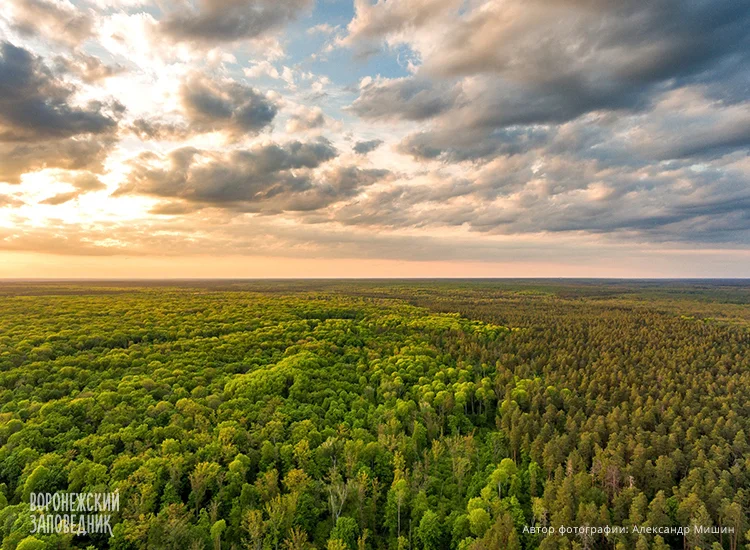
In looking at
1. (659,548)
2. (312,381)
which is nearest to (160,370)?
(312,381)

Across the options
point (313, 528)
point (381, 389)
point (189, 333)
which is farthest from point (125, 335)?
point (313, 528)

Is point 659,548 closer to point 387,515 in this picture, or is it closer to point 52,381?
point 387,515

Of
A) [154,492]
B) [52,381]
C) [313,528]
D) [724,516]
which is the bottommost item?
[313,528]

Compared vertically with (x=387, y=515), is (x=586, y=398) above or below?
above

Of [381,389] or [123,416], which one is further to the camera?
[381,389]

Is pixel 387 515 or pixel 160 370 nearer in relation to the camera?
pixel 387 515

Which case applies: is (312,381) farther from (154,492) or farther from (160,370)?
(154,492)

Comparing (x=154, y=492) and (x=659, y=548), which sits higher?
(x=154, y=492)

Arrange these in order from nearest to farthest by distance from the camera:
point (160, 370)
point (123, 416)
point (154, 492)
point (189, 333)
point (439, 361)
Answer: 1. point (154, 492)
2. point (123, 416)
3. point (160, 370)
4. point (439, 361)
5. point (189, 333)

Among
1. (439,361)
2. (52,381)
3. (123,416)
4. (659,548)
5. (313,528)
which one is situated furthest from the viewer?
(439,361)
